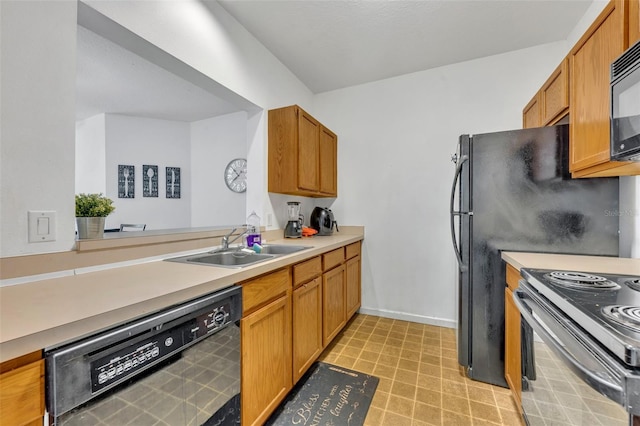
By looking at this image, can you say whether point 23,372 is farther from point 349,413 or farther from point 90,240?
point 349,413

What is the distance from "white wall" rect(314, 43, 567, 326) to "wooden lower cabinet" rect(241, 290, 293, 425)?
1613mm

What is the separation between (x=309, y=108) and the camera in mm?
3170

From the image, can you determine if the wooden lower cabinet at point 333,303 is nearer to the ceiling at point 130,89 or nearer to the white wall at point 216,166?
the ceiling at point 130,89

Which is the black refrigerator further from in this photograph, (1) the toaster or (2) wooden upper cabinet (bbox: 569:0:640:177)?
(1) the toaster

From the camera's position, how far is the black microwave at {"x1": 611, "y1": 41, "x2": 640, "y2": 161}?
0.93 metres

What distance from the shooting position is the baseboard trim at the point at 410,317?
2627mm

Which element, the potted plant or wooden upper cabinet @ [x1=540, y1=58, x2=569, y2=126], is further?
wooden upper cabinet @ [x1=540, y1=58, x2=569, y2=126]

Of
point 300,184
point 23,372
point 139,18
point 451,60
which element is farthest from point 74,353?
point 451,60

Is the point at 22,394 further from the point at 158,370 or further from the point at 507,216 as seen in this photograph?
the point at 507,216

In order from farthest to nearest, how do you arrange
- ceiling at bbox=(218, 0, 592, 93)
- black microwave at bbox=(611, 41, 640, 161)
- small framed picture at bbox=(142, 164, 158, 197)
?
small framed picture at bbox=(142, 164, 158, 197)
ceiling at bbox=(218, 0, 592, 93)
black microwave at bbox=(611, 41, 640, 161)

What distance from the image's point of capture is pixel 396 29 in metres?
2.12

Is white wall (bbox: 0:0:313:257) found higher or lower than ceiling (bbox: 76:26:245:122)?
lower

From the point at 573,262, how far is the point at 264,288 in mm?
1620

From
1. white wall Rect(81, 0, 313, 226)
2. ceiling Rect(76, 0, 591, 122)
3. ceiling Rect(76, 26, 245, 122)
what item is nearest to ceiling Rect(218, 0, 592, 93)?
ceiling Rect(76, 0, 591, 122)
